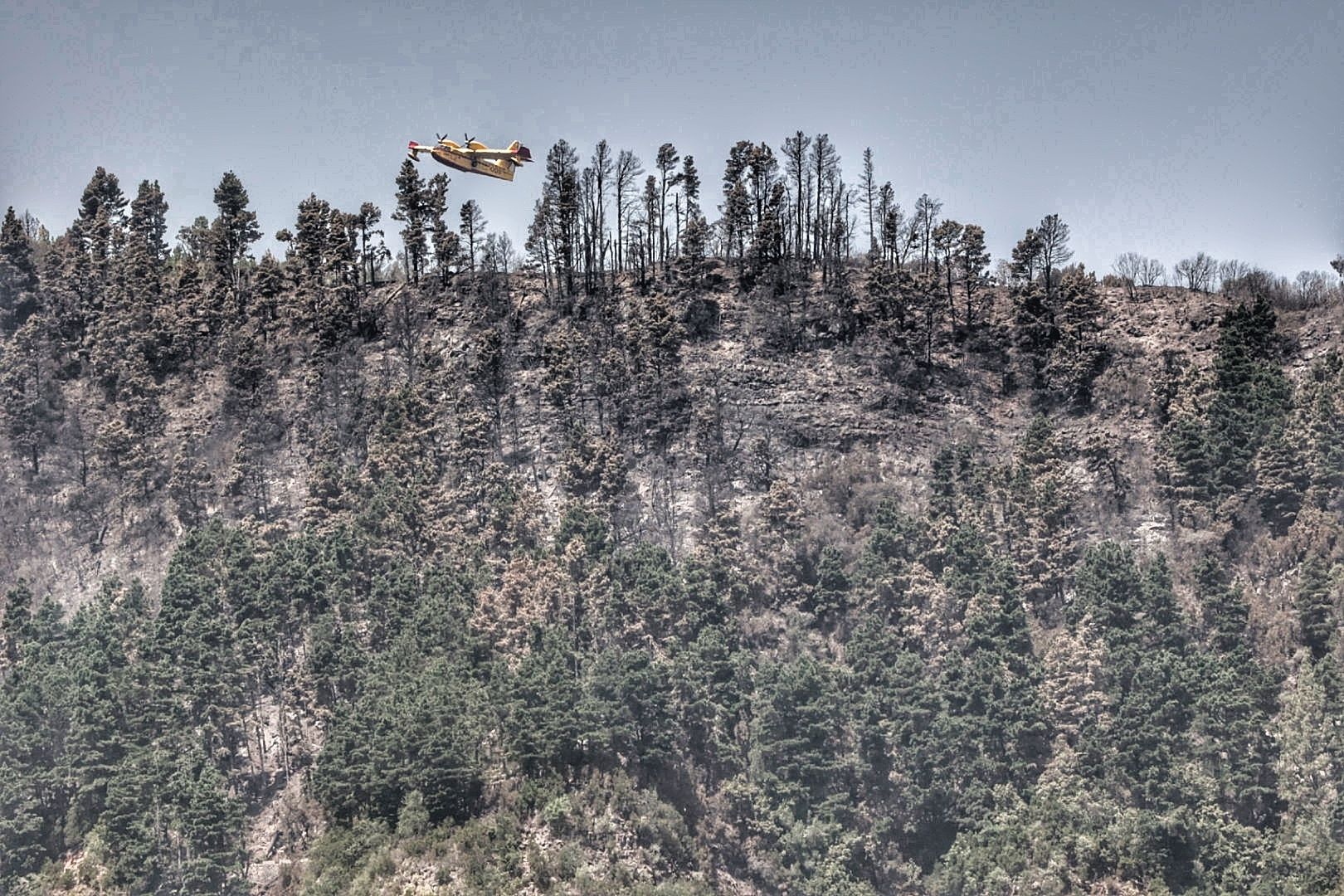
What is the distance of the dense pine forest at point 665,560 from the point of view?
77.4 m

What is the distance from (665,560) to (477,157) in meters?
22.9

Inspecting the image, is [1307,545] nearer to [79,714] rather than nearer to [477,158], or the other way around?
[477,158]

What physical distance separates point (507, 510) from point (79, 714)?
23971mm

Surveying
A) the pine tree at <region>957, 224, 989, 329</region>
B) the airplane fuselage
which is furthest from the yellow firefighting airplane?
the pine tree at <region>957, 224, 989, 329</region>

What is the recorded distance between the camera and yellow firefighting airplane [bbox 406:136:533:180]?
87.1 meters

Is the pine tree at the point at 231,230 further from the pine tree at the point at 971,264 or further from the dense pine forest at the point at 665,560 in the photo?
the pine tree at the point at 971,264

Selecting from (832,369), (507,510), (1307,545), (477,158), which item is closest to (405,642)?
(507,510)

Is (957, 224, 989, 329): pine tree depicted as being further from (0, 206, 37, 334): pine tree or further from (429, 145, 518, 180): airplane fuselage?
(0, 206, 37, 334): pine tree

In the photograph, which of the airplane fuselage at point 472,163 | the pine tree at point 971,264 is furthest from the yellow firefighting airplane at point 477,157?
the pine tree at point 971,264

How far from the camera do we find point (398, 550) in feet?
296

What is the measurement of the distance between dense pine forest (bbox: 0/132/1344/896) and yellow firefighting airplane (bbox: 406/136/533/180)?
1655 centimetres

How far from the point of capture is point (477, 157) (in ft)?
289

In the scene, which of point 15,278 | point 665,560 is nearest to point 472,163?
point 665,560

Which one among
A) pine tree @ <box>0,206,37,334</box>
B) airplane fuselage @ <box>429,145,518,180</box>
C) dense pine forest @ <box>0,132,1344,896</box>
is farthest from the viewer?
pine tree @ <box>0,206,37,334</box>
